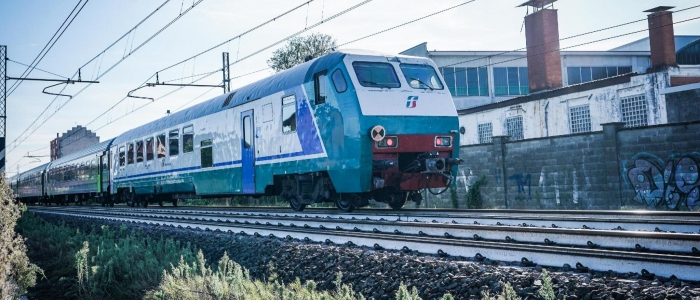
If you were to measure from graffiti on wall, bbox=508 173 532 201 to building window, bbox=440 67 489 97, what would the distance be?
76.8ft

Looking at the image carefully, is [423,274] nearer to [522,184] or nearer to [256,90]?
[256,90]

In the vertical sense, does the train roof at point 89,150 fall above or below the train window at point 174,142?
above

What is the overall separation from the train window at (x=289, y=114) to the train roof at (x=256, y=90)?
0.31 meters

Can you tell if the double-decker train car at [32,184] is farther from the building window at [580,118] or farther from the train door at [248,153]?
the building window at [580,118]

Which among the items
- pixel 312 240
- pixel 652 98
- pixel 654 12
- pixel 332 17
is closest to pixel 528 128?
pixel 652 98

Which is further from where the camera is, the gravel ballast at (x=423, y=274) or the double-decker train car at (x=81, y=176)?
the double-decker train car at (x=81, y=176)

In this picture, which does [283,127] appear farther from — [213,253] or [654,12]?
[654,12]

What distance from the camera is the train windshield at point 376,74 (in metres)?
11.5

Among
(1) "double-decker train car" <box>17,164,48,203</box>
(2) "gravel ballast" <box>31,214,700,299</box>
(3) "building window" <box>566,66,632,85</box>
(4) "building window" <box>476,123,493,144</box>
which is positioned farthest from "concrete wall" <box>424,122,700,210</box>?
(1) "double-decker train car" <box>17,164,48,203</box>

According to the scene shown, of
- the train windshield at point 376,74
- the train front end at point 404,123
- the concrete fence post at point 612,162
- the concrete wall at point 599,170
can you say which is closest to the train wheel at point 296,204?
the train front end at point 404,123

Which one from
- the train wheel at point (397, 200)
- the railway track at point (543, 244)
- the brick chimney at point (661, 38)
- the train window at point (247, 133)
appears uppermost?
the brick chimney at point (661, 38)

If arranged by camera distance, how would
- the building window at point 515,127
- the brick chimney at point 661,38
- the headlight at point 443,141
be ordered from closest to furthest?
the headlight at point 443,141 → the brick chimney at point 661,38 → the building window at point 515,127

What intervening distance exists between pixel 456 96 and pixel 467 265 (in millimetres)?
35513

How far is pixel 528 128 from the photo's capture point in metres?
25.2
